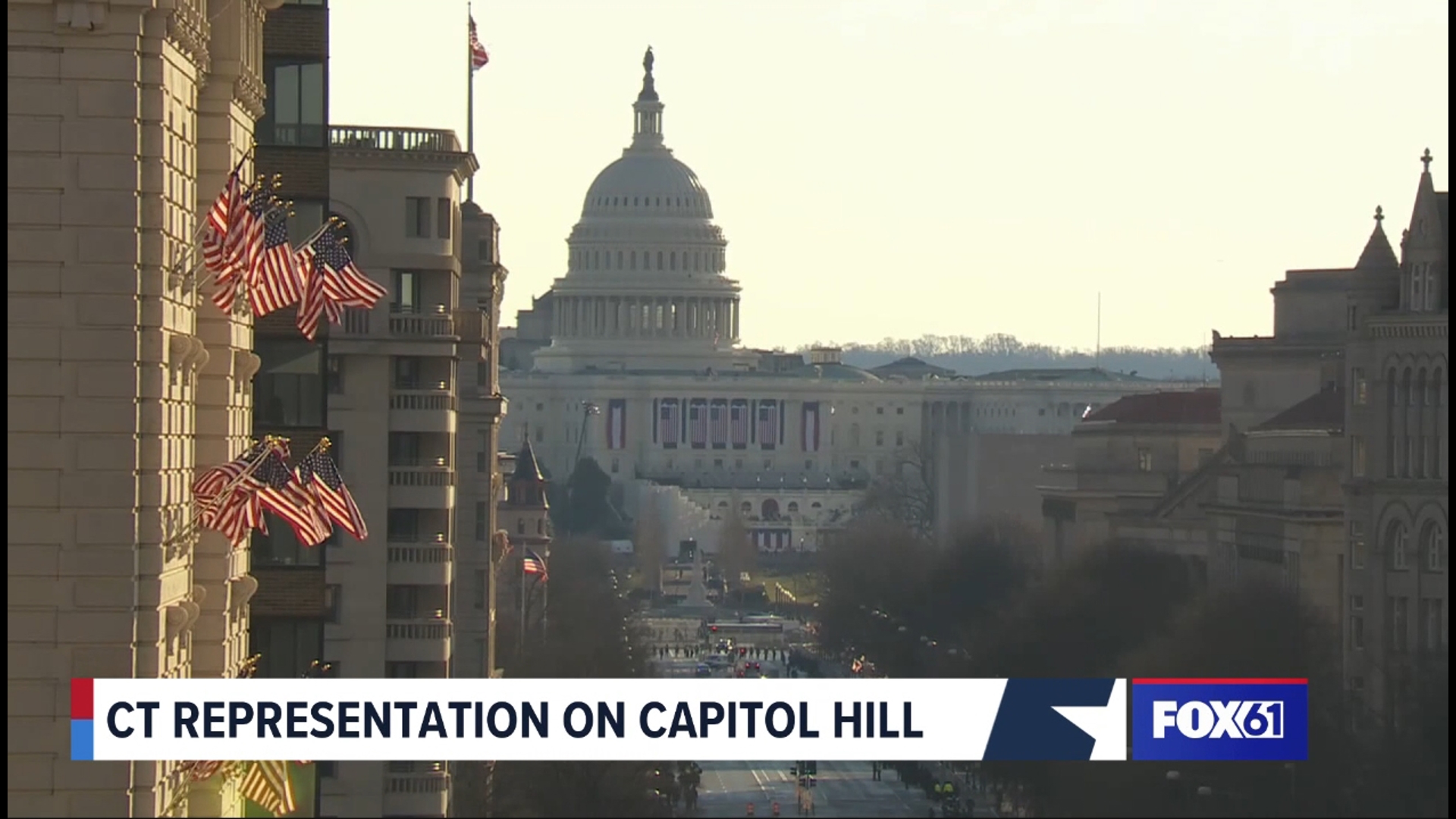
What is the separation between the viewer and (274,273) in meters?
39.6

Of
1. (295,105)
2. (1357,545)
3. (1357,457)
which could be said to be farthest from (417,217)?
(1357,457)

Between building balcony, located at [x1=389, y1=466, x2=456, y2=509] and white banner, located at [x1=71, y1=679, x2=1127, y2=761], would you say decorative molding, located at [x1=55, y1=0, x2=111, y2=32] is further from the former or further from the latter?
building balcony, located at [x1=389, y1=466, x2=456, y2=509]

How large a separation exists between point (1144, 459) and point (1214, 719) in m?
124

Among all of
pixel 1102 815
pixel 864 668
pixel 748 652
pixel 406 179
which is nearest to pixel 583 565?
pixel 748 652

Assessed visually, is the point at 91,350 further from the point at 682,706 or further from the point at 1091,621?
the point at 1091,621

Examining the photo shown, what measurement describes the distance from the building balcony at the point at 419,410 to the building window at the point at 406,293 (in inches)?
46.6

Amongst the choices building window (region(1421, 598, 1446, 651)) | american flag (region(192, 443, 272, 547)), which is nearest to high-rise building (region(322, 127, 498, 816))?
american flag (region(192, 443, 272, 547))

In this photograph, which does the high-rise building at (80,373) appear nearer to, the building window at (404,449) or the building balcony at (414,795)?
the building balcony at (414,795)

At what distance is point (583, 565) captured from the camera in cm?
18262

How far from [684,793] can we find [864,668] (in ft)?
141

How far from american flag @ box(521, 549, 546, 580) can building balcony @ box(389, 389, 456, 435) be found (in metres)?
61.9

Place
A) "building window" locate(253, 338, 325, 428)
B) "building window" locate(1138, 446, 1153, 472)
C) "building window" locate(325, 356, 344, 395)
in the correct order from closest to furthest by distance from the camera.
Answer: "building window" locate(253, 338, 325, 428) → "building window" locate(325, 356, 344, 395) → "building window" locate(1138, 446, 1153, 472)

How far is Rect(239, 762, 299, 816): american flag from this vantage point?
133ft

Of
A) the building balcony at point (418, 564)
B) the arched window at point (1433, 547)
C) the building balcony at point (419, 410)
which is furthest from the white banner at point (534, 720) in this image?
the arched window at point (1433, 547)
